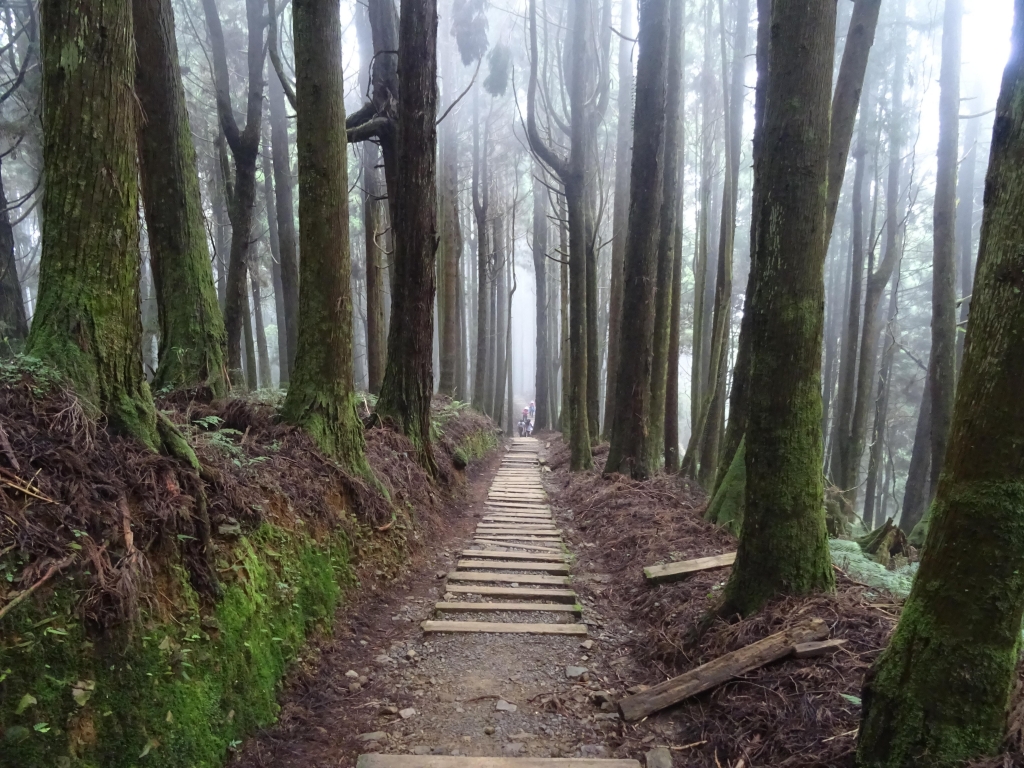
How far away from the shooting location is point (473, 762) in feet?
9.23

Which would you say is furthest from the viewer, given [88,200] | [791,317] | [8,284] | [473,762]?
[8,284]

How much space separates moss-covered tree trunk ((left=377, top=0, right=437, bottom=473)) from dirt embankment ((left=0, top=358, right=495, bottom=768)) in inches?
142

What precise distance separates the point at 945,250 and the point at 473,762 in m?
12.1

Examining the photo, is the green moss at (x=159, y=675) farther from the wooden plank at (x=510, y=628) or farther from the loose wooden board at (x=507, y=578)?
the loose wooden board at (x=507, y=578)

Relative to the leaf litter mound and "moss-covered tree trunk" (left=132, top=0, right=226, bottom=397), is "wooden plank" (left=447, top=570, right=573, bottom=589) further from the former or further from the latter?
"moss-covered tree trunk" (left=132, top=0, right=226, bottom=397)

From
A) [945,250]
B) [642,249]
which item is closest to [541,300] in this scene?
[945,250]

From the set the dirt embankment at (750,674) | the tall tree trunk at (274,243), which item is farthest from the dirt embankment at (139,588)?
the tall tree trunk at (274,243)

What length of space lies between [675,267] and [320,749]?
10366 mm

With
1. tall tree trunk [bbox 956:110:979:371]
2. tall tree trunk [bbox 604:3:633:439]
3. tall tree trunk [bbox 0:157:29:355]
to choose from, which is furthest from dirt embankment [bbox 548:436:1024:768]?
tall tree trunk [bbox 956:110:979:371]

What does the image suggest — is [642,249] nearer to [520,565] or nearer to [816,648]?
[520,565]

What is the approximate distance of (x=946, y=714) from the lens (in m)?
2.13

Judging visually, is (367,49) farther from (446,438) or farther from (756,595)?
(756,595)

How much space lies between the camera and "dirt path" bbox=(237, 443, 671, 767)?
3057mm

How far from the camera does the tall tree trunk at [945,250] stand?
976 centimetres
